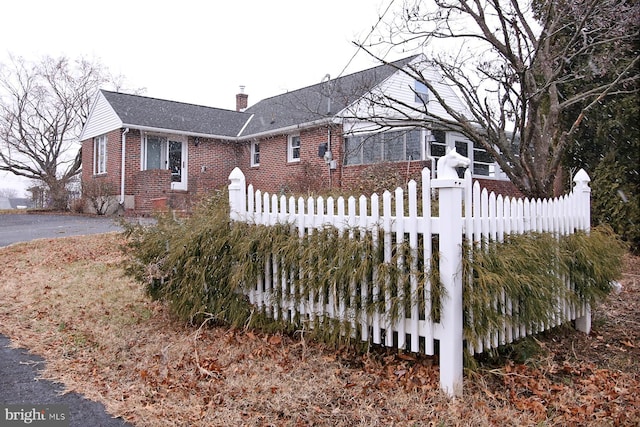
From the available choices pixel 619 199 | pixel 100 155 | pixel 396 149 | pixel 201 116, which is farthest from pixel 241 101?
pixel 619 199

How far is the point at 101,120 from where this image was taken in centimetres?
1828

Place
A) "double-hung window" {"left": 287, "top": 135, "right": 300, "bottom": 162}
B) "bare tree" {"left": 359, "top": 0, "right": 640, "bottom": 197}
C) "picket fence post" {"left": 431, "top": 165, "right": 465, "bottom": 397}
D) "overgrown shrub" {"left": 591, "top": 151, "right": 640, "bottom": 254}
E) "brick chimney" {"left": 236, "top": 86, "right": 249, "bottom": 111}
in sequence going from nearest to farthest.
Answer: "picket fence post" {"left": 431, "top": 165, "right": 465, "bottom": 397} < "bare tree" {"left": 359, "top": 0, "right": 640, "bottom": 197} < "overgrown shrub" {"left": 591, "top": 151, "right": 640, "bottom": 254} < "double-hung window" {"left": 287, "top": 135, "right": 300, "bottom": 162} < "brick chimney" {"left": 236, "top": 86, "right": 249, "bottom": 111}

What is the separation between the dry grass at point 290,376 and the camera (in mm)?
2879

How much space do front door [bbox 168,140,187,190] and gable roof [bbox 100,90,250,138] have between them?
0.73m

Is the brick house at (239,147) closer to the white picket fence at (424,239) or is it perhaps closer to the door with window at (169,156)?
the door with window at (169,156)

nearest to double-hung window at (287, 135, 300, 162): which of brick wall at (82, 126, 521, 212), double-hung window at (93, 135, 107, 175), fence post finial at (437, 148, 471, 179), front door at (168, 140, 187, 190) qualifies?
brick wall at (82, 126, 521, 212)

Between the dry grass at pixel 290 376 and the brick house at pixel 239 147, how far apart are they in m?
9.05

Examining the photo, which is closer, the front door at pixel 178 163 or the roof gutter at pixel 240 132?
the roof gutter at pixel 240 132

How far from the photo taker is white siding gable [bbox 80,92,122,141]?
679 inches

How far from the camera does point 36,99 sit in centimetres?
2561

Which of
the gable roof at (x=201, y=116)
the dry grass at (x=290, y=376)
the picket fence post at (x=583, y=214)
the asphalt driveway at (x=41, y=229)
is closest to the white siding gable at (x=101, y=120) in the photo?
the gable roof at (x=201, y=116)

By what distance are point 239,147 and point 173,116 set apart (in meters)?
2.75

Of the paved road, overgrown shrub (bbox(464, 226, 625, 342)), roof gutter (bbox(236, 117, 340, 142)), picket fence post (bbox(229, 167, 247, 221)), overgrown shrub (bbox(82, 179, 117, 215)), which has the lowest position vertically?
the paved road

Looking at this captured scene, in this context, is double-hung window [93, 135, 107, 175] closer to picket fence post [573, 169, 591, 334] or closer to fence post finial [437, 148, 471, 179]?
picket fence post [573, 169, 591, 334]
